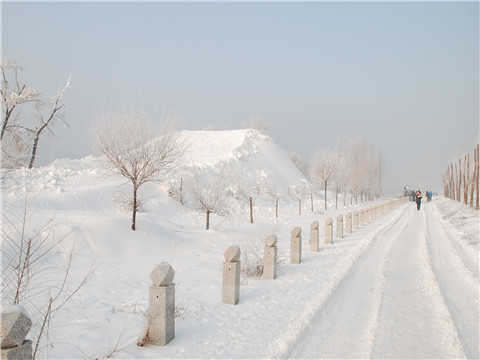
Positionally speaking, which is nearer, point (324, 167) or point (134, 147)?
point (134, 147)

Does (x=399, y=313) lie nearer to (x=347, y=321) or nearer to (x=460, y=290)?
(x=347, y=321)

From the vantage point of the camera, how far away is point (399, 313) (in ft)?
17.3

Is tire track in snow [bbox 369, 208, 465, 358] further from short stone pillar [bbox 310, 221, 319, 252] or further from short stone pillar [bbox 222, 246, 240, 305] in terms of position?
short stone pillar [bbox 310, 221, 319, 252]

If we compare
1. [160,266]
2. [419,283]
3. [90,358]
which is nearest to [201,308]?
[160,266]

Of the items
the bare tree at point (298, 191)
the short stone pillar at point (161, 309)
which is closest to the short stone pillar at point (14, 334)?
the short stone pillar at point (161, 309)

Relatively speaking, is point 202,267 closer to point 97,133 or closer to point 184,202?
point 97,133

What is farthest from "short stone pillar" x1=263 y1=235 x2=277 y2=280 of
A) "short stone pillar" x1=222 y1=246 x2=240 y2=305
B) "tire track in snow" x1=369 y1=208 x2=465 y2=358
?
"tire track in snow" x1=369 y1=208 x2=465 y2=358

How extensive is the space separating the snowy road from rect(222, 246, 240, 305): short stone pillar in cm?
133

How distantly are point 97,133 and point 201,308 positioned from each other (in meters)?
7.46

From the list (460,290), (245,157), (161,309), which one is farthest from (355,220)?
(245,157)

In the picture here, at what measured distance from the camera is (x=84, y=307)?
5.12 metres

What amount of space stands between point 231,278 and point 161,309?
175 cm

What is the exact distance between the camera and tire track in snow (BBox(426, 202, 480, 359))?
4531 mm

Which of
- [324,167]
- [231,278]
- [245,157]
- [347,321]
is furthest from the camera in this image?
[245,157]
